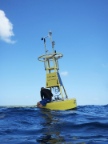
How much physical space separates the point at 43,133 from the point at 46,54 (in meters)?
17.9

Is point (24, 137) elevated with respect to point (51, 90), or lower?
lower

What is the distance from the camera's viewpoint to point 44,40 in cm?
2850

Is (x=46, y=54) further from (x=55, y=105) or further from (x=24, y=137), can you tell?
(x=24, y=137)

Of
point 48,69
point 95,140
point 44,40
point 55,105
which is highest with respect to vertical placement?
point 44,40

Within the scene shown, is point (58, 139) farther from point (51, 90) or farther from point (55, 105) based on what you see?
point (51, 90)

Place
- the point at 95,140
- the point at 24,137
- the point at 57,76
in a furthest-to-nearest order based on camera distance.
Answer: the point at 57,76
the point at 24,137
the point at 95,140

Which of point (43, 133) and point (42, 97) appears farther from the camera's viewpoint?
point (42, 97)

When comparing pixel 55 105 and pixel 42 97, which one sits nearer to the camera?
pixel 55 105

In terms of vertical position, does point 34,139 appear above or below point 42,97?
below

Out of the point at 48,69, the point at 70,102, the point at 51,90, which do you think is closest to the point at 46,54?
the point at 48,69

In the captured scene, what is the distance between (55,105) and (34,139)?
45.2ft

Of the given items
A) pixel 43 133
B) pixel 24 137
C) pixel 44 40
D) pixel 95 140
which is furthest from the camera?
pixel 44 40

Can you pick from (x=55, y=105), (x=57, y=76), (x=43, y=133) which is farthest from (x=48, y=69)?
(x=43, y=133)


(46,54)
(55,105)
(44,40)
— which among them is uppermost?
(44,40)
